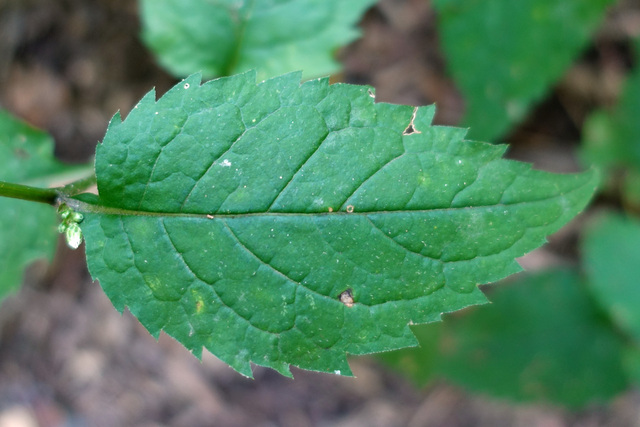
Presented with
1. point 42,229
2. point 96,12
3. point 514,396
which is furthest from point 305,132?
point 514,396

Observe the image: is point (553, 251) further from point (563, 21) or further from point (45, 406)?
point (45, 406)

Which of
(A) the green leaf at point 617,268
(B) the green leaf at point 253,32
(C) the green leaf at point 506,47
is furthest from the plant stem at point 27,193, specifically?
(A) the green leaf at point 617,268

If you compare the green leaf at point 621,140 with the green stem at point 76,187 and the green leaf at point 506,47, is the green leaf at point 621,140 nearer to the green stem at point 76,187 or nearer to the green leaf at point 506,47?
the green leaf at point 506,47

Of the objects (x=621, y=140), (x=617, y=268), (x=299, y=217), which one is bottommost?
(x=617, y=268)

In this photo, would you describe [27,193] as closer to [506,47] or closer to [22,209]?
[22,209]

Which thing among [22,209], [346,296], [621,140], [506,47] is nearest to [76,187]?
[22,209]

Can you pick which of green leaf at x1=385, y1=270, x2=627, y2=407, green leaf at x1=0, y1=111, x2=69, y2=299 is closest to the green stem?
green leaf at x1=0, y1=111, x2=69, y2=299
